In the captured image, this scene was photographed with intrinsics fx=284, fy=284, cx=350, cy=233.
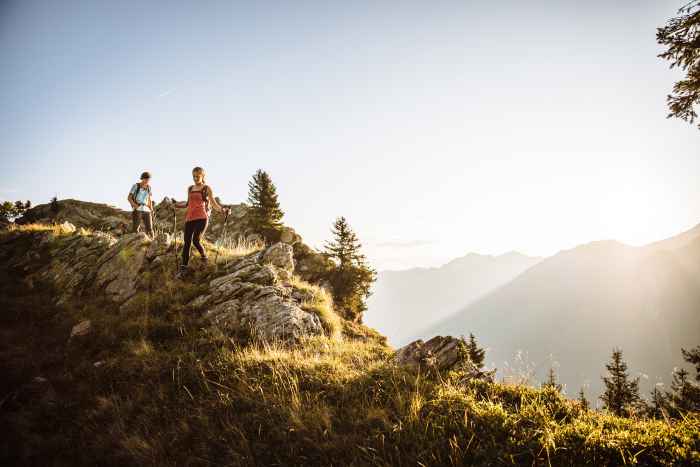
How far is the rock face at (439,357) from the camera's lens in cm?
536

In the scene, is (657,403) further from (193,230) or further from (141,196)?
(141,196)

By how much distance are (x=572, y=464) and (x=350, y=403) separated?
241 centimetres

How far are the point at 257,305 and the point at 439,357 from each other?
4.64 metres

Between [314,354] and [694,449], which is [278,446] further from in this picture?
[694,449]

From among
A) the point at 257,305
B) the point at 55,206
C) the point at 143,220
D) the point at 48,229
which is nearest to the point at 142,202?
the point at 143,220

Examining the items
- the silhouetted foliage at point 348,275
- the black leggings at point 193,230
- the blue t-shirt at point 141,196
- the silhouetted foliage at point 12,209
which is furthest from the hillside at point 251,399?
the silhouetted foliage at point 12,209

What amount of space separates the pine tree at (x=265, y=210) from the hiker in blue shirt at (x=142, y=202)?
1707cm

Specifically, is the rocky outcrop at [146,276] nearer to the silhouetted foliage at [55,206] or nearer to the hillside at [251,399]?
the hillside at [251,399]

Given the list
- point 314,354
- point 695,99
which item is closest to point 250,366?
point 314,354

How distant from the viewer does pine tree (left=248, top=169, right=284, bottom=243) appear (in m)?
29.5

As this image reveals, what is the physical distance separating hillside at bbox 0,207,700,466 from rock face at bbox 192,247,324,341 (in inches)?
1.8

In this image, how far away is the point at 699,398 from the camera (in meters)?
19.4

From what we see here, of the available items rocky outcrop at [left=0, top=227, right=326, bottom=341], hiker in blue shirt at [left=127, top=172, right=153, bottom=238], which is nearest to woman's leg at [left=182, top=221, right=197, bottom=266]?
rocky outcrop at [left=0, top=227, right=326, bottom=341]

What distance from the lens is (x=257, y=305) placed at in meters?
7.46
